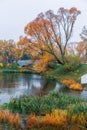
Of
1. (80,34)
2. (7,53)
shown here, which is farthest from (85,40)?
(7,53)

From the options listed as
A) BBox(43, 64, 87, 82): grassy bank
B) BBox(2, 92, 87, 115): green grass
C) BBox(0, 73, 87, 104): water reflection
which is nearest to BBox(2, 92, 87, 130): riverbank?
BBox(2, 92, 87, 115): green grass

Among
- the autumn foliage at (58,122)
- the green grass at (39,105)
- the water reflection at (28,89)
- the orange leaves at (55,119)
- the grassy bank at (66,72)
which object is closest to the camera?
the autumn foliage at (58,122)

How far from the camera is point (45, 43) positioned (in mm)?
Result: 48031

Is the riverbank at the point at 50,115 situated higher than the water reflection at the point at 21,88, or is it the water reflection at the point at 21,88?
the riverbank at the point at 50,115

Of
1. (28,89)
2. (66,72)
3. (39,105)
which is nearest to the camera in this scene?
(39,105)

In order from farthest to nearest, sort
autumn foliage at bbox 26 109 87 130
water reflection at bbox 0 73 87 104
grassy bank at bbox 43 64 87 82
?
grassy bank at bbox 43 64 87 82 → water reflection at bbox 0 73 87 104 → autumn foliage at bbox 26 109 87 130

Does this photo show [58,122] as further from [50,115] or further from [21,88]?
[21,88]

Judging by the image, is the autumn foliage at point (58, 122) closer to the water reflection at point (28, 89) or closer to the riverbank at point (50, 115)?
the riverbank at point (50, 115)

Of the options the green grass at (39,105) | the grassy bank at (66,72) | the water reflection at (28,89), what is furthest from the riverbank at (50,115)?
the grassy bank at (66,72)

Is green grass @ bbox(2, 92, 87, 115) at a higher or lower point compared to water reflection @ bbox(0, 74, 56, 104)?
higher

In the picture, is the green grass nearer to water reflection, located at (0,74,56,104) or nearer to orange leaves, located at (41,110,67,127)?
orange leaves, located at (41,110,67,127)

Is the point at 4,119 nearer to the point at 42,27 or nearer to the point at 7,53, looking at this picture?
the point at 42,27

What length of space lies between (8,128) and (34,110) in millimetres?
2809

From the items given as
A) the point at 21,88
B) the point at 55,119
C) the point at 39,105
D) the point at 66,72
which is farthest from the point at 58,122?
the point at 66,72
